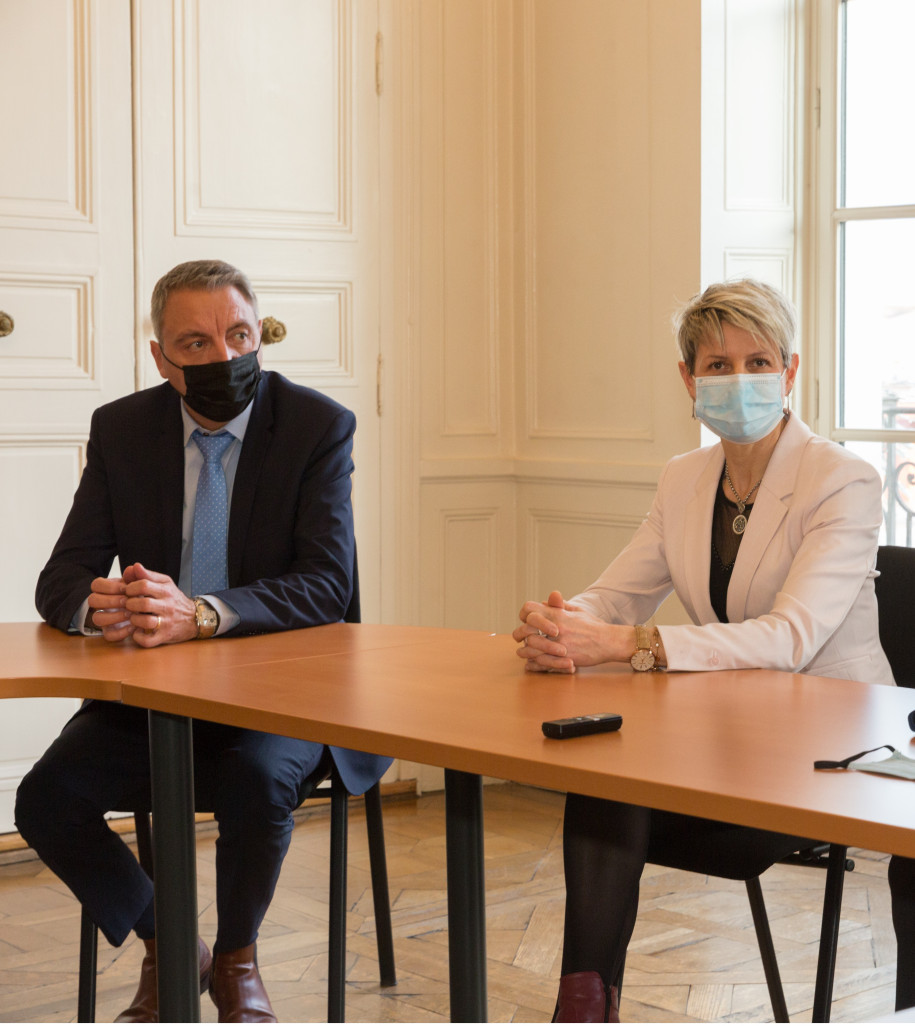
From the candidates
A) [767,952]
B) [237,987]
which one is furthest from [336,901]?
[767,952]

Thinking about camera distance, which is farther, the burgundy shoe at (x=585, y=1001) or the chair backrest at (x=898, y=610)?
the chair backrest at (x=898, y=610)

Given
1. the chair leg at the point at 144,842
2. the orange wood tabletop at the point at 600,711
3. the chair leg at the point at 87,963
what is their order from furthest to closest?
the chair leg at the point at 144,842 → the chair leg at the point at 87,963 → the orange wood tabletop at the point at 600,711

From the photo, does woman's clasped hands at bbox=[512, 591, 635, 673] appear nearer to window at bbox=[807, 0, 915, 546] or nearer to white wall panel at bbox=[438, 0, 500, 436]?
window at bbox=[807, 0, 915, 546]

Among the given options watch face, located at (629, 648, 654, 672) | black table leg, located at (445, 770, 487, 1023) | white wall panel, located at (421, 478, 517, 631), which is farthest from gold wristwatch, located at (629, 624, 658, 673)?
white wall panel, located at (421, 478, 517, 631)

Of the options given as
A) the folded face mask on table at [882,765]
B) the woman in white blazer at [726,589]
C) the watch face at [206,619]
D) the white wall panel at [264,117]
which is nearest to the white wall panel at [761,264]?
the white wall panel at [264,117]

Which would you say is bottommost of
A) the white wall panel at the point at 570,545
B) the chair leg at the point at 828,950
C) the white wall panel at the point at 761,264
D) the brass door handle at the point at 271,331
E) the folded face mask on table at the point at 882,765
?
the chair leg at the point at 828,950

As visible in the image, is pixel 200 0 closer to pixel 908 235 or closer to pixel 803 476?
pixel 908 235

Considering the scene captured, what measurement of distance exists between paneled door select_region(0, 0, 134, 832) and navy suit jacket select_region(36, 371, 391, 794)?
3.53 ft

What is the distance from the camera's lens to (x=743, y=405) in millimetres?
2248

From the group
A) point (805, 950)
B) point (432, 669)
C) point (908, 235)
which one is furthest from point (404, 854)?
point (908, 235)

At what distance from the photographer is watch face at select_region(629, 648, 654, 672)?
189 centimetres

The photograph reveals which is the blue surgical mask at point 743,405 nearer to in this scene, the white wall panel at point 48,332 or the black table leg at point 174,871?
the black table leg at point 174,871

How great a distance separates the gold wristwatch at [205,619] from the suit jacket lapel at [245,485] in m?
0.29

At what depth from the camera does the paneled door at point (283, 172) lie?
372 centimetres
